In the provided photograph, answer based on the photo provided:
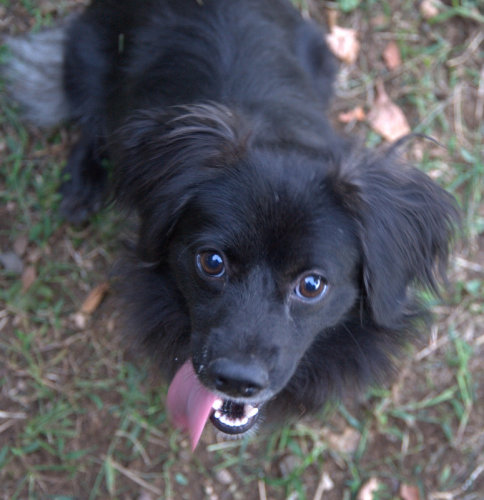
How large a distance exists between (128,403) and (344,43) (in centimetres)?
287

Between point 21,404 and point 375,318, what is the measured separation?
221 cm

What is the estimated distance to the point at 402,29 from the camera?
455cm

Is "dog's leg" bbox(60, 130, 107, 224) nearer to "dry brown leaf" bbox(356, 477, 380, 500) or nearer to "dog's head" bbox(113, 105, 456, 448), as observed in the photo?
"dog's head" bbox(113, 105, 456, 448)

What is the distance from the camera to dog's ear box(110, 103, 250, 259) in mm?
2551

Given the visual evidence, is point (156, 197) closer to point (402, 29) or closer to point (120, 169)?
point (120, 169)

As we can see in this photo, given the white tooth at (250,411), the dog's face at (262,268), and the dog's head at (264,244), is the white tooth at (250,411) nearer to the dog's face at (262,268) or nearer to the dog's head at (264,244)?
→ the dog's head at (264,244)

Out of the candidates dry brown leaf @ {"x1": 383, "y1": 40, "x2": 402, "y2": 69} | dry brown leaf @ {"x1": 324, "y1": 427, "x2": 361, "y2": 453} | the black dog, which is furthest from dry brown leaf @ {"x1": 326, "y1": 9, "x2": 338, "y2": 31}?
dry brown leaf @ {"x1": 324, "y1": 427, "x2": 361, "y2": 453}

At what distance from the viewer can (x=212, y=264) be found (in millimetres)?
2451

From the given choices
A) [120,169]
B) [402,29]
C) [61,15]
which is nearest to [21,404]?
[120,169]

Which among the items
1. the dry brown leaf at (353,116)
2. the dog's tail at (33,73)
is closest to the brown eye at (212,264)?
the dog's tail at (33,73)

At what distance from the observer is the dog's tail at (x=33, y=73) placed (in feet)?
13.3

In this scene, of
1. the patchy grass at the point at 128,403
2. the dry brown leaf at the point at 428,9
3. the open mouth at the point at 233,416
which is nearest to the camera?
the open mouth at the point at 233,416

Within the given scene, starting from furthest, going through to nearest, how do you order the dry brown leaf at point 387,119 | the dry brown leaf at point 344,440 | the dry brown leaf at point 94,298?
the dry brown leaf at point 387,119 < the dry brown leaf at point 94,298 < the dry brown leaf at point 344,440

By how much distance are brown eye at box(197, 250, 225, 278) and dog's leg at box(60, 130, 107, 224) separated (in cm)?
165
